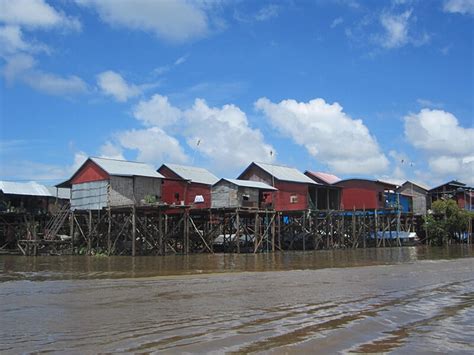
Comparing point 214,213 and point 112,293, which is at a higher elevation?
point 214,213

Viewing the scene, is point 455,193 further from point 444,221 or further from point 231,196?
point 231,196

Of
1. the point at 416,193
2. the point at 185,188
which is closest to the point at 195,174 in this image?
the point at 185,188

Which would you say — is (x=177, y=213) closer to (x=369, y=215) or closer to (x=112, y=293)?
(x=369, y=215)

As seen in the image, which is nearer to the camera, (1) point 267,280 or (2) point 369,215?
(1) point 267,280

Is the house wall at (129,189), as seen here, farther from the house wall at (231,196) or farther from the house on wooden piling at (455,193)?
the house on wooden piling at (455,193)

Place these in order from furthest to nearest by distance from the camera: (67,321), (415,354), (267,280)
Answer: (267,280) → (67,321) → (415,354)

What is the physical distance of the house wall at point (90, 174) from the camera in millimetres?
35000

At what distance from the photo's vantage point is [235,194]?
121 feet

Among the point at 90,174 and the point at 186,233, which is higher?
the point at 90,174

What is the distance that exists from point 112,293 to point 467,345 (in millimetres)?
7868

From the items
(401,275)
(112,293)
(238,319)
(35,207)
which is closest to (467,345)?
(238,319)

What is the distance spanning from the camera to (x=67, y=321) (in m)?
8.27

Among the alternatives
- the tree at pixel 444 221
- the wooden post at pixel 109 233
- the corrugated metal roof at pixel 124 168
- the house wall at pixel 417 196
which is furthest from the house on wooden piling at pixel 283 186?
the house wall at pixel 417 196

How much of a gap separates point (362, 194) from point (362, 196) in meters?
0.19
